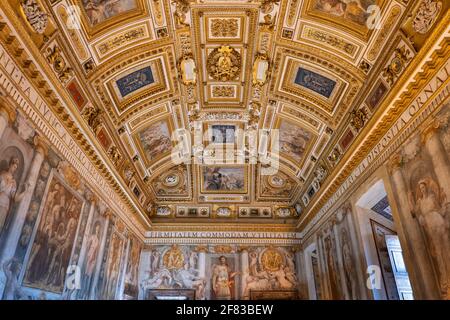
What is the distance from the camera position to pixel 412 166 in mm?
6480

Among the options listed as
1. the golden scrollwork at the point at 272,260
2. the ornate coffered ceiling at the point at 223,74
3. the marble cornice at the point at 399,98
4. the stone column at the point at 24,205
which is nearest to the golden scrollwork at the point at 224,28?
the ornate coffered ceiling at the point at 223,74

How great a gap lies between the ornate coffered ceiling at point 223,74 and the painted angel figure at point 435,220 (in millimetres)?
2647

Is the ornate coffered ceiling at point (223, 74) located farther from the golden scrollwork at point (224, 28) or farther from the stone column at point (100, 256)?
the stone column at point (100, 256)

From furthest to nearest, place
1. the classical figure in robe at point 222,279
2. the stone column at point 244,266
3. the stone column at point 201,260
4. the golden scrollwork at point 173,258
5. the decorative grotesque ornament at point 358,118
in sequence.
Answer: the golden scrollwork at point 173,258, the stone column at point 201,260, the stone column at point 244,266, the classical figure in robe at point 222,279, the decorative grotesque ornament at point 358,118

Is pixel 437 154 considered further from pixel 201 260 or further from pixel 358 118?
pixel 201 260

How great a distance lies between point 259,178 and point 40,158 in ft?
36.3

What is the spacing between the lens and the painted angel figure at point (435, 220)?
17.6 feet

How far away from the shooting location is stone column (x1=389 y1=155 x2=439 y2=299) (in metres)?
5.82

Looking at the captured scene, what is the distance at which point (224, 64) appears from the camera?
9742mm

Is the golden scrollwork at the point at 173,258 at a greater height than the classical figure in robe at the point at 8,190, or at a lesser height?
greater

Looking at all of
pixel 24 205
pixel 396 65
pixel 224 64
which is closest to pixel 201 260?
pixel 224 64

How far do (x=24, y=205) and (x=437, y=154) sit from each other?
8.15 metres
